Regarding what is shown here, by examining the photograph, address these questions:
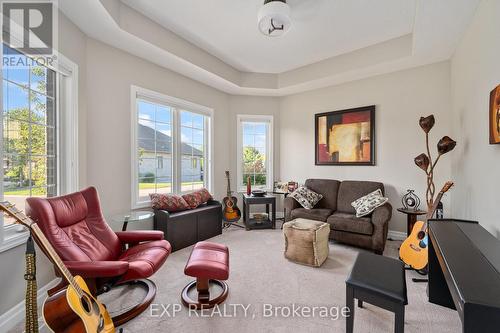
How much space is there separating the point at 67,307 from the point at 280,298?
5.25 feet

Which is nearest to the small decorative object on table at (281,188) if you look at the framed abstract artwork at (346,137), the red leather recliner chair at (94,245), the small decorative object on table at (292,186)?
the small decorative object on table at (292,186)

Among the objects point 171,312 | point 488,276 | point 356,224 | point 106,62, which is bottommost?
point 171,312

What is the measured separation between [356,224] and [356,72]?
2434mm

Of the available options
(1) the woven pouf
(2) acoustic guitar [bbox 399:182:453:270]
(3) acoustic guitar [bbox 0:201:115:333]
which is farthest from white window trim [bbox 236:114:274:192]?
(3) acoustic guitar [bbox 0:201:115:333]

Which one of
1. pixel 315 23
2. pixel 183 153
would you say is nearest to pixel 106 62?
pixel 183 153

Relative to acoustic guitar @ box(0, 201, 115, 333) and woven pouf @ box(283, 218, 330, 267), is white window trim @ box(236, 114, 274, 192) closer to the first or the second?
woven pouf @ box(283, 218, 330, 267)

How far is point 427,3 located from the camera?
211 cm

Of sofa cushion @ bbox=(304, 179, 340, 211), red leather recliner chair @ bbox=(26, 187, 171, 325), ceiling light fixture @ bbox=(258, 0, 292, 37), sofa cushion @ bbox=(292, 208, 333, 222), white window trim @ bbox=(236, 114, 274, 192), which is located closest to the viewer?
red leather recliner chair @ bbox=(26, 187, 171, 325)

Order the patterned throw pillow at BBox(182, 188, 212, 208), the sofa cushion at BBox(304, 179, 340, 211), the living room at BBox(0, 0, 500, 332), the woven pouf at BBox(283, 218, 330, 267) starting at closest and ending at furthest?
the living room at BBox(0, 0, 500, 332) < the woven pouf at BBox(283, 218, 330, 267) < the patterned throw pillow at BBox(182, 188, 212, 208) < the sofa cushion at BBox(304, 179, 340, 211)

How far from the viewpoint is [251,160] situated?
16.1 feet

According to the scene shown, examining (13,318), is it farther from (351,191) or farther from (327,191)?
(351,191)

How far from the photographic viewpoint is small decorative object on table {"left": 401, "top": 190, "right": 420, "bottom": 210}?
3.34 m

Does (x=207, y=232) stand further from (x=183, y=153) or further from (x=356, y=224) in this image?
(x=356, y=224)

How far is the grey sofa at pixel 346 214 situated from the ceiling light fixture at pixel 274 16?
8.46 feet
